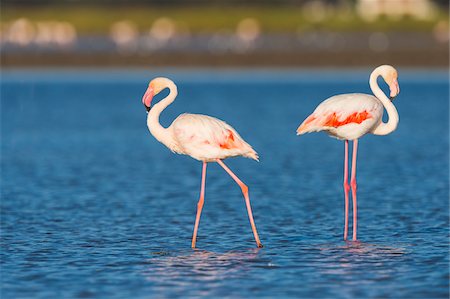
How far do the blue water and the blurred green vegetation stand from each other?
41166mm

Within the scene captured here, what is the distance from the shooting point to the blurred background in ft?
197

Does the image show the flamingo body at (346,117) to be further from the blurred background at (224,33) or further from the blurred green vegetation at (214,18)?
the blurred green vegetation at (214,18)

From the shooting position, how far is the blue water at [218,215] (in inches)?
415

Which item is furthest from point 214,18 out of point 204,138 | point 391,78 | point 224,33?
point 204,138

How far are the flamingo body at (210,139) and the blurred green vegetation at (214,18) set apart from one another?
197 feet

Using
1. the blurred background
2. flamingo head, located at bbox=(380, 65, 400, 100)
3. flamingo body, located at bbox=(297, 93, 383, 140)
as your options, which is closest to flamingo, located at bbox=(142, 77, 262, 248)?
flamingo body, located at bbox=(297, 93, 383, 140)

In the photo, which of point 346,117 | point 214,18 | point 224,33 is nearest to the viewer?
point 346,117

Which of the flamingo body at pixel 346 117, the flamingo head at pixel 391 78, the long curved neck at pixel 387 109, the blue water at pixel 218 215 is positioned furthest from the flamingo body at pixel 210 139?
the flamingo head at pixel 391 78

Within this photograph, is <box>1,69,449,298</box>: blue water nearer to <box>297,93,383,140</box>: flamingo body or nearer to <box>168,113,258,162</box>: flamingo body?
<box>168,113,258,162</box>: flamingo body

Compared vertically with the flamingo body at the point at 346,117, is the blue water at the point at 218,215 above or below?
below

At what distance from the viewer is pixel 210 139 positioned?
1241cm

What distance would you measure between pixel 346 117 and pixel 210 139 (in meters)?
1.56

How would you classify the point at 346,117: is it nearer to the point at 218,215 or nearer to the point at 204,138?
the point at 204,138

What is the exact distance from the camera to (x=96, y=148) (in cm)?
2566
